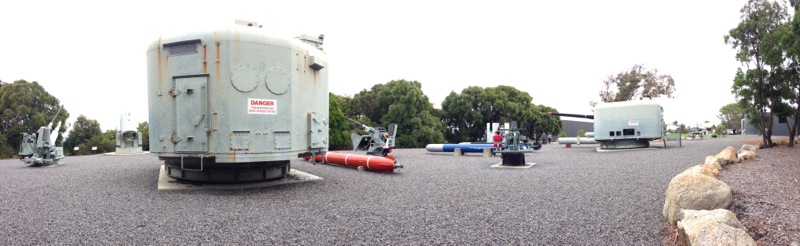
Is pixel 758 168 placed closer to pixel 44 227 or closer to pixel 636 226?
pixel 636 226

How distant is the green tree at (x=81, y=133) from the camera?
33.0 m

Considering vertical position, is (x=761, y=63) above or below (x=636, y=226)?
above

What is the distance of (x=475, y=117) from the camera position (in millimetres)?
39156

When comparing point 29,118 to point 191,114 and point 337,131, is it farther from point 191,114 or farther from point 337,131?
point 191,114

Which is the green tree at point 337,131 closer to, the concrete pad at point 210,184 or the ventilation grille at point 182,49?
the concrete pad at point 210,184

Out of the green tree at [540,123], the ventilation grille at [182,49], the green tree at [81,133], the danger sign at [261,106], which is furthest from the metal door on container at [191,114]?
the green tree at [540,123]

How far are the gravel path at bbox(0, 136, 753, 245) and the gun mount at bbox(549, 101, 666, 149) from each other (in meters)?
13.3

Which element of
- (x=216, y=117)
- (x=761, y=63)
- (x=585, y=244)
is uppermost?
(x=761, y=63)

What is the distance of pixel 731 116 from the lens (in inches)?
2729

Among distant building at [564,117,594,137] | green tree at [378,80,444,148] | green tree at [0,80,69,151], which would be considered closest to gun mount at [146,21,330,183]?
green tree at [378,80,444,148]

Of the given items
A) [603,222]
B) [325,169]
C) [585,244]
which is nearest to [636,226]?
[603,222]

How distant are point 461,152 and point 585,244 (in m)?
17.0

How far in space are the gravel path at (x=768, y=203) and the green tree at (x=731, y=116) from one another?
2804 inches

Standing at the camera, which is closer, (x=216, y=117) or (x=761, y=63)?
(x=216, y=117)
